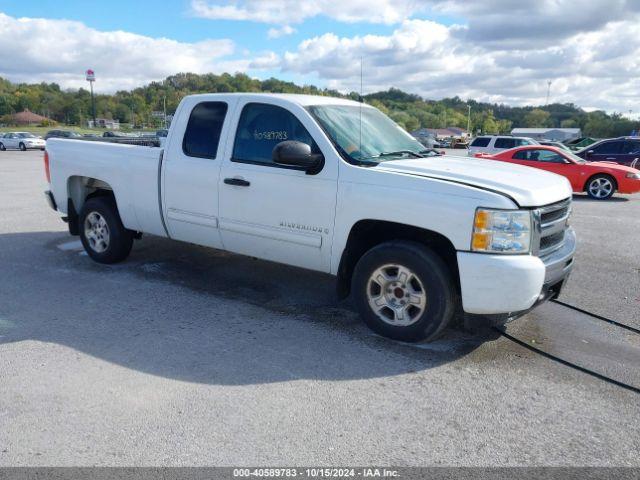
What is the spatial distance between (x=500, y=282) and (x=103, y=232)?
15.6ft

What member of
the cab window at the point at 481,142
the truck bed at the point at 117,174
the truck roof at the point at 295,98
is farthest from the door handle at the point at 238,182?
the cab window at the point at 481,142

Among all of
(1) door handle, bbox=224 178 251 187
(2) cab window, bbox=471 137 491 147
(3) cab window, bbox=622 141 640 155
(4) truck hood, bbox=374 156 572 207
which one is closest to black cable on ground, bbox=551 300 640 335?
(4) truck hood, bbox=374 156 572 207

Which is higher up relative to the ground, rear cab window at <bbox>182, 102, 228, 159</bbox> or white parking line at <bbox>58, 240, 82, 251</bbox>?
rear cab window at <bbox>182, 102, 228, 159</bbox>

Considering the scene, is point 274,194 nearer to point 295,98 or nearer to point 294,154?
point 294,154

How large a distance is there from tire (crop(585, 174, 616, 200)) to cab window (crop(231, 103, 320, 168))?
12.1 m

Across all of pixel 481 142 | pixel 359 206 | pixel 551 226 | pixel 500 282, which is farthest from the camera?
pixel 481 142

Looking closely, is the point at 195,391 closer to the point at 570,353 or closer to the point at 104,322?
the point at 104,322

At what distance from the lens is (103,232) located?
6.64 metres

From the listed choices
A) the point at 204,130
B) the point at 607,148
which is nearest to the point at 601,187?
the point at 607,148

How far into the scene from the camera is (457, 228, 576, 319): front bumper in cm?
389

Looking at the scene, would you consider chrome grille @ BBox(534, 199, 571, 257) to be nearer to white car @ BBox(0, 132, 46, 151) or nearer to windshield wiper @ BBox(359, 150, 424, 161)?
windshield wiper @ BBox(359, 150, 424, 161)

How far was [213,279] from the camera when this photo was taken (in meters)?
6.15

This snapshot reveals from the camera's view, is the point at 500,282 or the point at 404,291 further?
the point at 404,291

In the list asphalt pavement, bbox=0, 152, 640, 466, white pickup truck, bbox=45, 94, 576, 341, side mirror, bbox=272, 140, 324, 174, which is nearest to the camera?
asphalt pavement, bbox=0, 152, 640, 466
